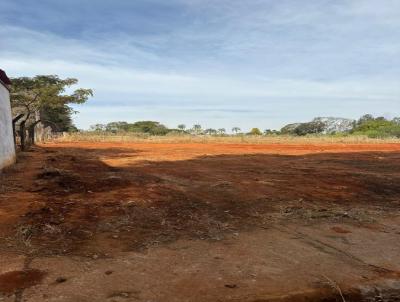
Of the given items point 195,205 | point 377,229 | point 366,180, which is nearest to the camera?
point 377,229

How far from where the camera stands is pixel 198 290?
14.9 ft

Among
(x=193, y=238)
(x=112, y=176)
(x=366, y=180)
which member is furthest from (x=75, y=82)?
(x=193, y=238)

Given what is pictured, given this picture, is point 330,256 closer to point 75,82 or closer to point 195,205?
point 195,205

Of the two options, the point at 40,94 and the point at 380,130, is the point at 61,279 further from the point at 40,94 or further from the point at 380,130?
the point at 380,130

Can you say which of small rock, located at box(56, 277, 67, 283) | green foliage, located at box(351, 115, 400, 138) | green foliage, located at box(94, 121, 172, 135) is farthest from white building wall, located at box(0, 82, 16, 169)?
green foliage, located at box(94, 121, 172, 135)

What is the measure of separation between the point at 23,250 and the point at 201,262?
83.2 inches

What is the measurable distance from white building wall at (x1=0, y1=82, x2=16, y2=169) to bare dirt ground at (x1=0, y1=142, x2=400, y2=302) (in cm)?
123

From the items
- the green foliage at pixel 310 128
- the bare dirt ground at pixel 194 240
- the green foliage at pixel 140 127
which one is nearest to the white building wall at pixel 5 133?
the bare dirt ground at pixel 194 240

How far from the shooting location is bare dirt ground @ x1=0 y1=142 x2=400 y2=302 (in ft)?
15.1

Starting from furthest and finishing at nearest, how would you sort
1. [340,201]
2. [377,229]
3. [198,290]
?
1. [340,201]
2. [377,229]
3. [198,290]

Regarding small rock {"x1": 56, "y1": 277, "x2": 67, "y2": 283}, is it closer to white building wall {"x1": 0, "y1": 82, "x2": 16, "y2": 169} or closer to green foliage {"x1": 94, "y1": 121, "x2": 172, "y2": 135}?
white building wall {"x1": 0, "y1": 82, "x2": 16, "y2": 169}

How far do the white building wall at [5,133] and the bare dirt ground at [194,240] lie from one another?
1.23 m

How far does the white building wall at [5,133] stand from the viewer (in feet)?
37.6

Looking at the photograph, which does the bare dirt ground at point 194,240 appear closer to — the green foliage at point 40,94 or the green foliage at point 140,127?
the green foliage at point 40,94
